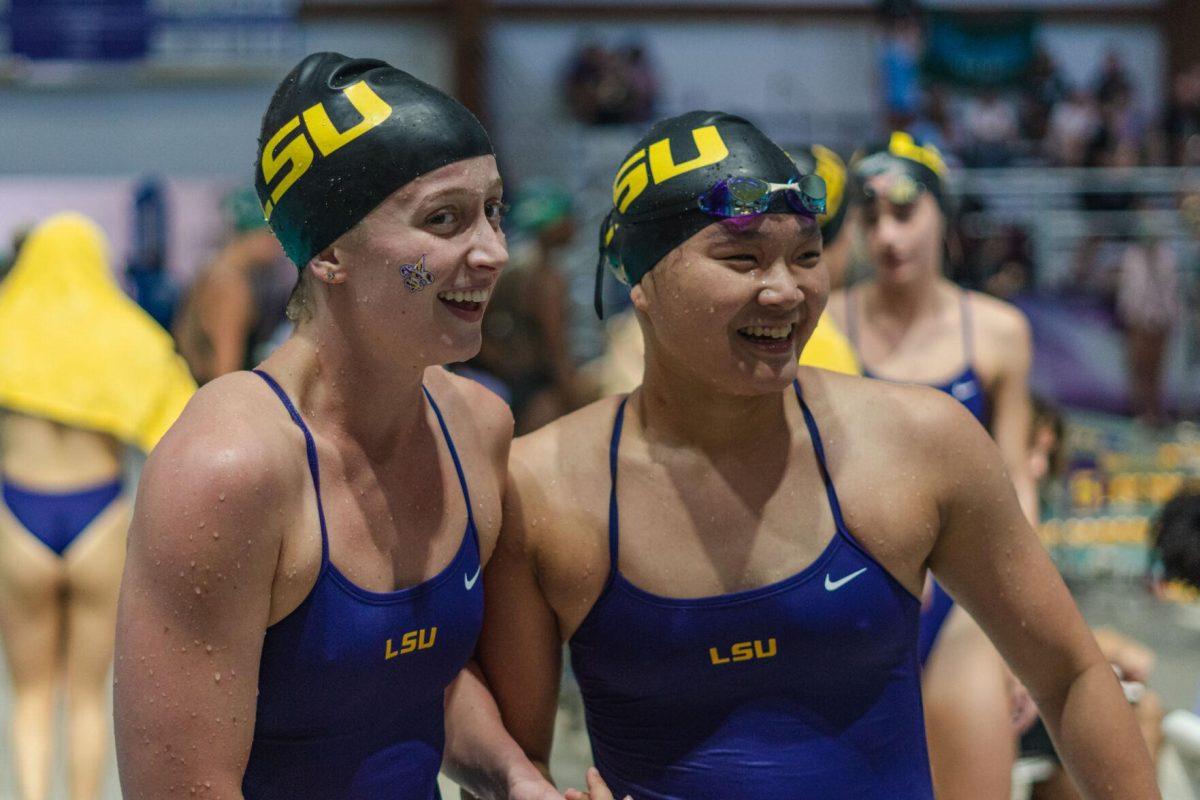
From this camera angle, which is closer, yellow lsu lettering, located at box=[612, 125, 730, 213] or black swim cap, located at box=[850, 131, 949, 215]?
yellow lsu lettering, located at box=[612, 125, 730, 213]

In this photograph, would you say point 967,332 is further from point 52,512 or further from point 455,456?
point 52,512

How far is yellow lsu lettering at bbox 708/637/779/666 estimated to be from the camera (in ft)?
7.24

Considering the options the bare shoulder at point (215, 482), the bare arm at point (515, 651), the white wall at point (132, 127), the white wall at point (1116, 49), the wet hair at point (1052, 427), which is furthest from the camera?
the white wall at point (1116, 49)

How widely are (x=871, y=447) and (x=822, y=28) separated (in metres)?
15.8

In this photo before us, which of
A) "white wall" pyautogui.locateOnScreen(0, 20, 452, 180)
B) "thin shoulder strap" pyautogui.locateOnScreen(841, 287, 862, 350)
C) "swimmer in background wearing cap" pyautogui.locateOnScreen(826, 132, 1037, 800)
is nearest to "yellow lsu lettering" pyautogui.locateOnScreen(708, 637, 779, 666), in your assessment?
"swimmer in background wearing cap" pyautogui.locateOnScreen(826, 132, 1037, 800)

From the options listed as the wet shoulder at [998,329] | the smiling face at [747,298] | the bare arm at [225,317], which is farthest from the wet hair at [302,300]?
the bare arm at [225,317]

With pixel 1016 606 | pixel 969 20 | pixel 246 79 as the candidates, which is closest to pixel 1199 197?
pixel 969 20

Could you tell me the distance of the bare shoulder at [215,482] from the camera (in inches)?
71.1

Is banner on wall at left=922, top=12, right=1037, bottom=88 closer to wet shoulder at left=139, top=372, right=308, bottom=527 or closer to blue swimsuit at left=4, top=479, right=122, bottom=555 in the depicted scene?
blue swimsuit at left=4, top=479, right=122, bottom=555

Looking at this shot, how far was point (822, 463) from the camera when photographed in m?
2.29

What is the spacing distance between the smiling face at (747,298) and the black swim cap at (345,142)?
36 cm

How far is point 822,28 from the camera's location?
682 inches

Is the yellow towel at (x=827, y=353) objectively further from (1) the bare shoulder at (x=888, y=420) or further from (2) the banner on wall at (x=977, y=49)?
(2) the banner on wall at (x=977, y=49)

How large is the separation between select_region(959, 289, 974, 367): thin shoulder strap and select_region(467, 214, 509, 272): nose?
2.48 metres
